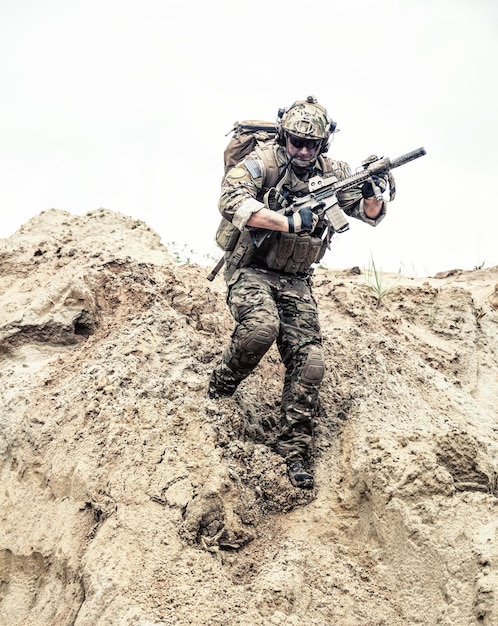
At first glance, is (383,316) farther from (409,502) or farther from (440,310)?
(409,502)

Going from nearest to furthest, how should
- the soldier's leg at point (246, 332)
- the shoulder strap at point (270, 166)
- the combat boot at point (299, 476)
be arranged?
the combat boot at point (299, 476) < the soldier's leg at point (246, 332) < the shoulder strap at point (270, 166)

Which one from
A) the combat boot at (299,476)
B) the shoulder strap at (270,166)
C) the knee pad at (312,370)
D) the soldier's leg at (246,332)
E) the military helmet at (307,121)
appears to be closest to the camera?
the combat boot at (299,476)

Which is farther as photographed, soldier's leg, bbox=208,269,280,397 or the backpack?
the backpack

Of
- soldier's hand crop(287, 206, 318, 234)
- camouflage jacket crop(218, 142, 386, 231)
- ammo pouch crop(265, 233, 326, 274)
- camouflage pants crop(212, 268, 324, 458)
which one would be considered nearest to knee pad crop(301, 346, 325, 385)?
camouflage pants crop(212, 268, 324, 458)

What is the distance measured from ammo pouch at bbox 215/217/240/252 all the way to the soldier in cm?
5

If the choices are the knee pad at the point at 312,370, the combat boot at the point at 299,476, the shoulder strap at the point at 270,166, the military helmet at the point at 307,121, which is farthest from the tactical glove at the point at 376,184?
the combat boot at the point at 299,476

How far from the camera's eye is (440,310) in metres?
7.11

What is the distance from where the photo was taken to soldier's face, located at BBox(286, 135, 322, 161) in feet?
16.8

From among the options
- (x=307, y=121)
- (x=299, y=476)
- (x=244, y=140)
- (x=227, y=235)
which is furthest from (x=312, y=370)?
(x=244, y=140)

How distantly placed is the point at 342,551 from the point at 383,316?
271cm

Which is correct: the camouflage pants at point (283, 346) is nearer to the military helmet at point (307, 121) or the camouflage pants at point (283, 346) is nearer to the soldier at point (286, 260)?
the soldier at point (286, 260)

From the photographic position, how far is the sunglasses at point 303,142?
16.8 ft

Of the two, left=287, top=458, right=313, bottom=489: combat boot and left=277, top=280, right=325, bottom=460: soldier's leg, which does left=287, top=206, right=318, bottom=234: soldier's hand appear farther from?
left=287, top=458, right=313, bottom=489: combat boot

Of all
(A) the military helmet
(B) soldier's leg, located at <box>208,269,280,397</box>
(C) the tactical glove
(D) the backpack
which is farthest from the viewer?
(D) the backpack
